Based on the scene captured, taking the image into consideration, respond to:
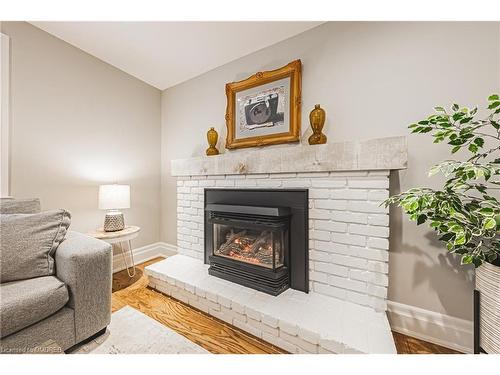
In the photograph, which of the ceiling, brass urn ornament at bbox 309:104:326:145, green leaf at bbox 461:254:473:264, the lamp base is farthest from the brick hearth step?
the ceiling

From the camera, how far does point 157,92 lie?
295cm

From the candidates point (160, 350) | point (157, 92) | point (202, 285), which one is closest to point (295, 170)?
point (202, 285)

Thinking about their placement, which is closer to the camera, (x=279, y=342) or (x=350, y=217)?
(x=279, y=342)

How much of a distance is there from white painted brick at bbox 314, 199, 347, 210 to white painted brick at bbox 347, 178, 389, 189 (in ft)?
0.46

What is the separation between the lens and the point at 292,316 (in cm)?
135

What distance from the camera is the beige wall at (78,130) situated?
1841 millimetres

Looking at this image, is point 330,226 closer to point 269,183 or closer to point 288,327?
point 269,183

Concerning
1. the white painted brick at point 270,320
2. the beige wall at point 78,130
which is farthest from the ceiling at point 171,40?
the white painted brick at point 270,320

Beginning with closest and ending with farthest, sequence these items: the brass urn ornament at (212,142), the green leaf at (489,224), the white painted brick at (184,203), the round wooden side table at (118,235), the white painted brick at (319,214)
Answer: the green leaf at (489,224)
the white painted brick at (319,214)
the round wooden side table at (118,235)
the brass urn ornament at (212,142)
the white painted brick at (184,203)

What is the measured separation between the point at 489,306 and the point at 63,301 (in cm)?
222

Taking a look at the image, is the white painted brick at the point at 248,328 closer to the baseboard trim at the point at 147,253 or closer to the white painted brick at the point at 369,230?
the white painted brick at the point at 369,230

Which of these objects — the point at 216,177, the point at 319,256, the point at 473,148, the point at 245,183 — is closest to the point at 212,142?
the point at 216,177

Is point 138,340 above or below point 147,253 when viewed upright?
below

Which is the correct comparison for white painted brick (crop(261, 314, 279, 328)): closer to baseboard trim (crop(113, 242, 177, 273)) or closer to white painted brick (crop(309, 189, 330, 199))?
white painted brick (crop(309, 189, 330, 199))
